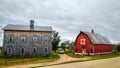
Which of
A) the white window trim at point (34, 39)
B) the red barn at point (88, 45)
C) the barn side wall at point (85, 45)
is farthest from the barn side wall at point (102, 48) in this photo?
the white window trim at point (34, 39)

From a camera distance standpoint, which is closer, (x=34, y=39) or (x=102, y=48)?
(x=34, y=39)

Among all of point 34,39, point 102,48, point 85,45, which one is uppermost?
point 34,39

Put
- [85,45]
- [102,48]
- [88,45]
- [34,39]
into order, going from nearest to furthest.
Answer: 1. [34,39]
2. [88,45]
3. [85,45]
4. [102,48]

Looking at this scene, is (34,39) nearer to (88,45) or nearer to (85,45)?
(85,45)

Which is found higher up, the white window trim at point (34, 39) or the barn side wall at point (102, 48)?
the white window trim at point (34, 39)

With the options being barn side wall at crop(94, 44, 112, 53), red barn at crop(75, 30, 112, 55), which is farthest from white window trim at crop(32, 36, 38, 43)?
barn side wall at crop(94, 44, 112, 53)

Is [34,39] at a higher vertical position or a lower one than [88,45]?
higher

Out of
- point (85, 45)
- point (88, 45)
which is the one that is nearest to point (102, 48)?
point (88, 45)

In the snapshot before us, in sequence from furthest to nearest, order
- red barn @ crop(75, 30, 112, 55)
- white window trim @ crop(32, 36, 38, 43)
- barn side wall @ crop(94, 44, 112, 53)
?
barn side wall @ crop(94, 44, 112, 53), red barn @ crop(75, 30, 112, 55), white window trim @ crop(32, 36, 38, 43)

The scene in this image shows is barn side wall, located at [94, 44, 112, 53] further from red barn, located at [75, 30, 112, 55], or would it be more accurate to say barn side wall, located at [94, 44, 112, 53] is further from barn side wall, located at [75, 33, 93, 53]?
barn side wall, located at [75, 33, 93, 53]

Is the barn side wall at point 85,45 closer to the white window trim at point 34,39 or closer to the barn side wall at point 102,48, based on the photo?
the barn side wall at point 102,48

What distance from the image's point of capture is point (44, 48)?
3756cm

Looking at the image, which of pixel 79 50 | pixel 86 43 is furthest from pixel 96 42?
pixel 79 50

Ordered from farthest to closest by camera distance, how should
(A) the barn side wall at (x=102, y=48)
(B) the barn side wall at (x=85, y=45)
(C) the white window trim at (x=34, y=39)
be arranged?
(A) the barn side wall at (x=102, y=48) → (B) the barn side wall at (x=85, y=45) → (C) the white window trim at (x=34, y=39)
